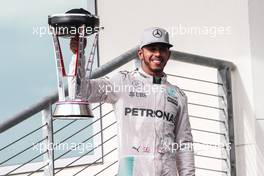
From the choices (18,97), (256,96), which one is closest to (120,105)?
(256,96)

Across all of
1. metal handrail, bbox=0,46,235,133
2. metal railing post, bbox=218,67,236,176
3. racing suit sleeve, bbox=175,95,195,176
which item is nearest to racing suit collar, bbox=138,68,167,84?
racing suit sleeve, bbox=175,95,195,176

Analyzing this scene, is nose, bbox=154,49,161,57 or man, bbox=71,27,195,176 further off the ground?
nose, bbox=154,49,161,57

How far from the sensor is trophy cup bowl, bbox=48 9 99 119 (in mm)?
1874

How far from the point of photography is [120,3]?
4062 millimetres

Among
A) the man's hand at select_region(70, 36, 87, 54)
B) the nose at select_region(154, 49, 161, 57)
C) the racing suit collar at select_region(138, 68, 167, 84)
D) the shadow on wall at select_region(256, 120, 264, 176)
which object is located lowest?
the shadow on wall at select_region(256, 120, 264, 176)

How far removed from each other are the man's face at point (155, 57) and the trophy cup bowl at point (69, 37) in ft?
0.80

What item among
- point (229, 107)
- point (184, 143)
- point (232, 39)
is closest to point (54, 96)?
point (184, 143)

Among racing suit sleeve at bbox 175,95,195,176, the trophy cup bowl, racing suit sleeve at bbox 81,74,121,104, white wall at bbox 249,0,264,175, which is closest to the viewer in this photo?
the trophy cup bowl

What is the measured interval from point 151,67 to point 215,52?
130cm

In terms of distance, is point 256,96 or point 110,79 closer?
point 110,79

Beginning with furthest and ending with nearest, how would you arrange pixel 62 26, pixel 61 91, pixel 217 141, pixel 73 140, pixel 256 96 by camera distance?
pixel 73 140
pixel 217 141
pixel 256 96
pixel 61 91
pixel 62 26

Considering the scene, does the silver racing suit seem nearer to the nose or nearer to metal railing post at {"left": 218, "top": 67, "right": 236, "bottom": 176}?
the nose

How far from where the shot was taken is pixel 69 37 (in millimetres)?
1940

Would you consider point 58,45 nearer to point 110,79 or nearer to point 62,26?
point 62,26
